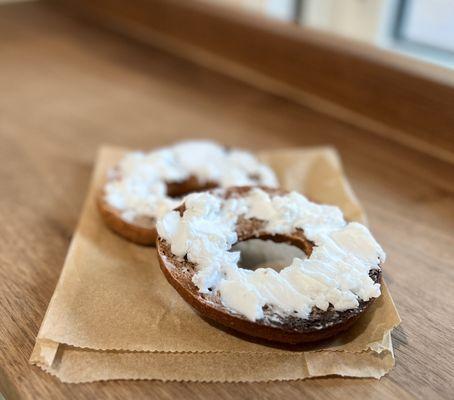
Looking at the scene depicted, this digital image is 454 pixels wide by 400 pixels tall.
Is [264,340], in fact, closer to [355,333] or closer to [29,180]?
[355,333]

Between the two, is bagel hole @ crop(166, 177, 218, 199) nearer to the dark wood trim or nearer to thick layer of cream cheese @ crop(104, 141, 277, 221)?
thick layer of cream cheese @ crop(104, 141, 277, 221)

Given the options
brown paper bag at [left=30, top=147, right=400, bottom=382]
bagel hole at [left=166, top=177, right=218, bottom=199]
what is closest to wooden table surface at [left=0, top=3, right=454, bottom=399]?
brown paper bag at [left=30, top=147, right=400, bottom=382]

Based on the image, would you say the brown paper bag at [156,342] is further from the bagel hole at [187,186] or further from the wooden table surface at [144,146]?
the bagel hole at [187,186]

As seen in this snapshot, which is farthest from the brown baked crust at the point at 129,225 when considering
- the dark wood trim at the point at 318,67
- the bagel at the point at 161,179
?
the dark wood trim at the point at 318,67

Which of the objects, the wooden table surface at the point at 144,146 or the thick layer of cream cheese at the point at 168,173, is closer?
the wooden table surface at the point at 144,146

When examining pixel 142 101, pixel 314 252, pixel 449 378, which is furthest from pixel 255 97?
pixel 449 378

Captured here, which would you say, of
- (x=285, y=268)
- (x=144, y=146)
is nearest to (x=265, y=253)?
(x=285, y=268)

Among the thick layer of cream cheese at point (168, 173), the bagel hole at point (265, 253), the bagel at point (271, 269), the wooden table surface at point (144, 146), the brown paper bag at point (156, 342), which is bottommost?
the wooden table surface at point (144, 146)
